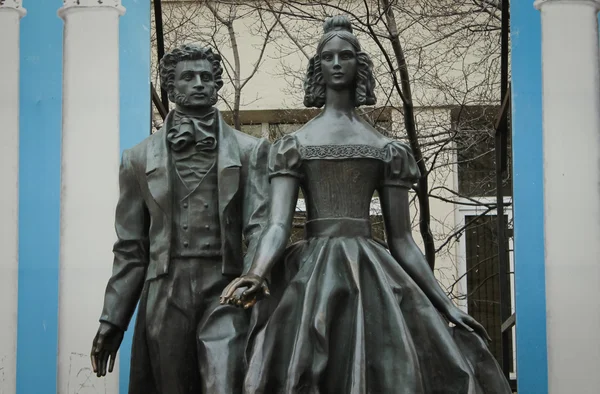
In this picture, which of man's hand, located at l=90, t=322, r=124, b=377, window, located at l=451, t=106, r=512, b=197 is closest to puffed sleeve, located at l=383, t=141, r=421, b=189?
man's hand, located at l=90, t=322, r=124, b=377

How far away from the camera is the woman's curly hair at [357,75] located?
27.1 feet

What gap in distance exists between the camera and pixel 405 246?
8.10 metres

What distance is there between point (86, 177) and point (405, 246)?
3.87 m

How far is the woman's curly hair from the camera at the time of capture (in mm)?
8266

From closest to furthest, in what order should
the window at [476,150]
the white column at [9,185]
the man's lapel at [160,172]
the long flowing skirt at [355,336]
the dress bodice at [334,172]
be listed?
the long flowing skirt at [355,336]
the dress bodice at [334,172]
the man's lapel at [160,172]
the white column at [9,185]
the window at [476,150]

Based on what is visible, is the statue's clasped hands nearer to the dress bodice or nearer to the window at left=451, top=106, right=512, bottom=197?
the dress bodice

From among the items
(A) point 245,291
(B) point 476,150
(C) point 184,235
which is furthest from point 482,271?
(A) point 245,291

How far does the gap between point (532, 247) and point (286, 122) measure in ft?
16.3

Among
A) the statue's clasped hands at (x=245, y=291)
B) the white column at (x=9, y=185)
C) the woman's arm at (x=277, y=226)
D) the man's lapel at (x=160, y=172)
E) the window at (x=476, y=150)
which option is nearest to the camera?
the statue's clasped hands at (x=245, y=291)

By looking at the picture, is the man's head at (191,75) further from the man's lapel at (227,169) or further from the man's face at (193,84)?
the man's lapel at (227,169)

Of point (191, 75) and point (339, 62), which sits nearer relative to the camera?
point (339, 62)

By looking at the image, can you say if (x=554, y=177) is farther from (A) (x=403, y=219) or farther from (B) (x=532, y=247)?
(A) (x=403, y=219)

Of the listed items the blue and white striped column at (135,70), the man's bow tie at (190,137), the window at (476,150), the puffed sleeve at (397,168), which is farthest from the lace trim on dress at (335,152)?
the window at (476,150)

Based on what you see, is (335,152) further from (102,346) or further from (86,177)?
(86,177)
